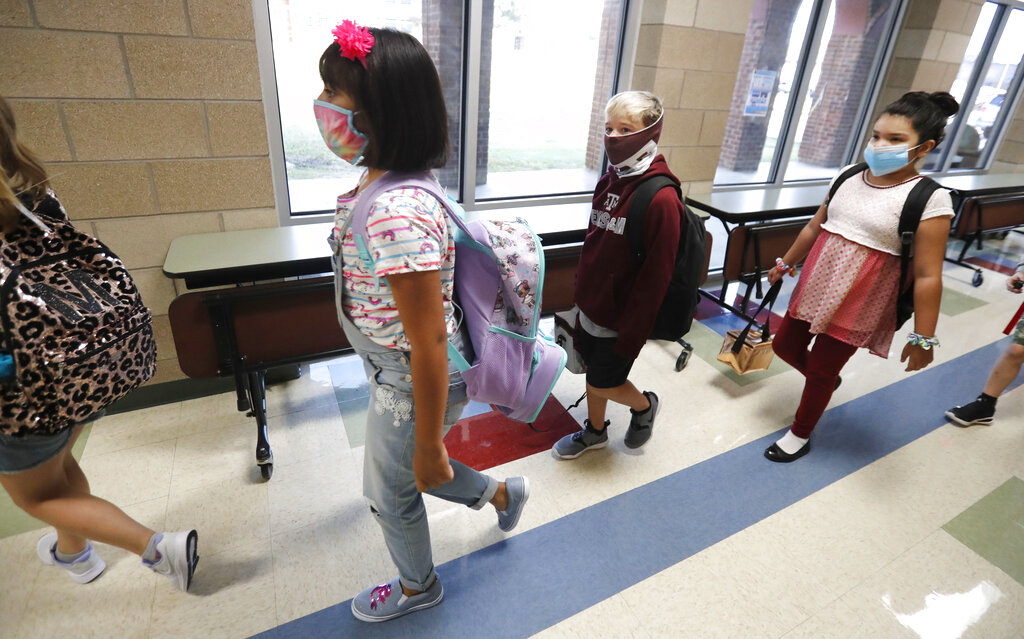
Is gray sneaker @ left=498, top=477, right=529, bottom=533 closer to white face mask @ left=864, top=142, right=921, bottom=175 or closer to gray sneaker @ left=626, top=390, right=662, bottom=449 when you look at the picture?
gray sneaker @ left=626, top=390, right=662, bottom=449

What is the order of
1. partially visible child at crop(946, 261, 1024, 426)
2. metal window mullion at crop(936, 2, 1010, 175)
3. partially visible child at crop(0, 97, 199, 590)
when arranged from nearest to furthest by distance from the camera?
partially visible child at crop(0, 97, 199, 590), partially visible child at crop(946, 261, 1024, 426), metal window mullion at crop(936, 2, 1010, 175)

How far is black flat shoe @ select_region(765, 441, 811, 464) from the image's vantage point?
2.13 m

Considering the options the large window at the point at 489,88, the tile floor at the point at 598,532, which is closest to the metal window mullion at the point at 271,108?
the large window at the point at 489,88

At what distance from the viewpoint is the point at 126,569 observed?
1.55m

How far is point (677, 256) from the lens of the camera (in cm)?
164

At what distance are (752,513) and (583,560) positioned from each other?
69 centimetres

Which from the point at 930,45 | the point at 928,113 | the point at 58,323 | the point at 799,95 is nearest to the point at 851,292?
the point at 928,113

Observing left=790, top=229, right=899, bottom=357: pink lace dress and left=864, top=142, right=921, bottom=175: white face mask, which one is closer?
left=864, top=142, right=921, bottom=175: white face mask

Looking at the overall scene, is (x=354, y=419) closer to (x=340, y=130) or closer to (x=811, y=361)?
(x=340, y=130)

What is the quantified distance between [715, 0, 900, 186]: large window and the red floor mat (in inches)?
108

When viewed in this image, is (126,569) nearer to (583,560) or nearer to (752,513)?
(583,560)

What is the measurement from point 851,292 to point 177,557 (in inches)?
91.6

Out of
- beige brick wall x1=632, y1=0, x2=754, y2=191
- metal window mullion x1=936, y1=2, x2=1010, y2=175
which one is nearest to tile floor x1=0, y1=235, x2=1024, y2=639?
beige brick wall x1=632, y1=0, x2=754, y2=191

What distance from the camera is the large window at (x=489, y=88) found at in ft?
7.67
